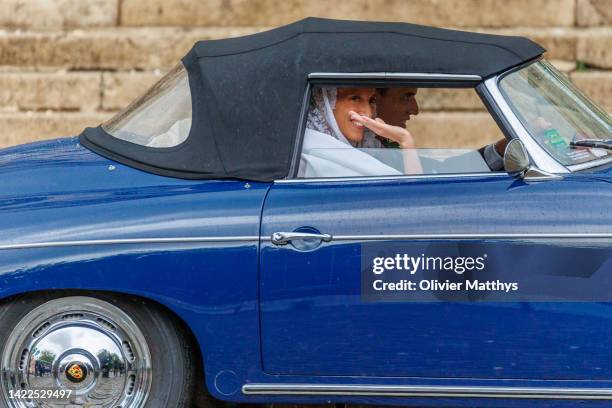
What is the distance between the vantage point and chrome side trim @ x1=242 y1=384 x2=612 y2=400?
4789 mm

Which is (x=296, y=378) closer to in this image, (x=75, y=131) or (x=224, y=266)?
(x=224, y=266)

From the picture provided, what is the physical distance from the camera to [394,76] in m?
5.11

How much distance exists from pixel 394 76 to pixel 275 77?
49 cm

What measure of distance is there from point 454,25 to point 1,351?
6.45 meters

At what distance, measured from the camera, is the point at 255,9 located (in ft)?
34.9

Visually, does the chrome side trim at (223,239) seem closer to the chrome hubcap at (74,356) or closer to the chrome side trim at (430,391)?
the chrome hubcap at (74,356)

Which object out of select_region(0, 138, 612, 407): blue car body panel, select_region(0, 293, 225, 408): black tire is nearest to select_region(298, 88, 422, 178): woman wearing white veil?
select_region(0, 138, 612, 407): blue car body panel

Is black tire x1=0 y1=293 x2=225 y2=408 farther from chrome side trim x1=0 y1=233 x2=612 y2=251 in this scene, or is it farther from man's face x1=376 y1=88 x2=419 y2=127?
man's face x1=376 y1=88 x2=419 y2=127

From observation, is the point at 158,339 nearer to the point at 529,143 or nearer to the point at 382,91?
the point at 382,91

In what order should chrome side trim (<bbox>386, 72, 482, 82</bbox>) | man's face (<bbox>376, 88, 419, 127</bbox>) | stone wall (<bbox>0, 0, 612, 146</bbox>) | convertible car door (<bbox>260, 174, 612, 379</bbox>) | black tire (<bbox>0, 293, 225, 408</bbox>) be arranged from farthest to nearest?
stone wall (<bbox>0, 0, 612, 146</bbox>) → man's face (<bbox>376, 88, 419, 127</bbox>) → chrome side trim (<bbox>386, 72, 482, 82</bbox>) → black tire (<bbox>0, 293, 225, 408</bbox>) → convertible car door (<bbox>260, 174, 612, 379</bbox>)

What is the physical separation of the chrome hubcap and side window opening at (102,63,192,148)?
78cm

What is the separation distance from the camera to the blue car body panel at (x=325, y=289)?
15.6ft

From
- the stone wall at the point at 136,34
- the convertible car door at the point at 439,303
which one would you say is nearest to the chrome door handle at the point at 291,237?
the convertible car door at the point at 439,303

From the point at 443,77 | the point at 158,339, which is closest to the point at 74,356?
the point at 158,339
